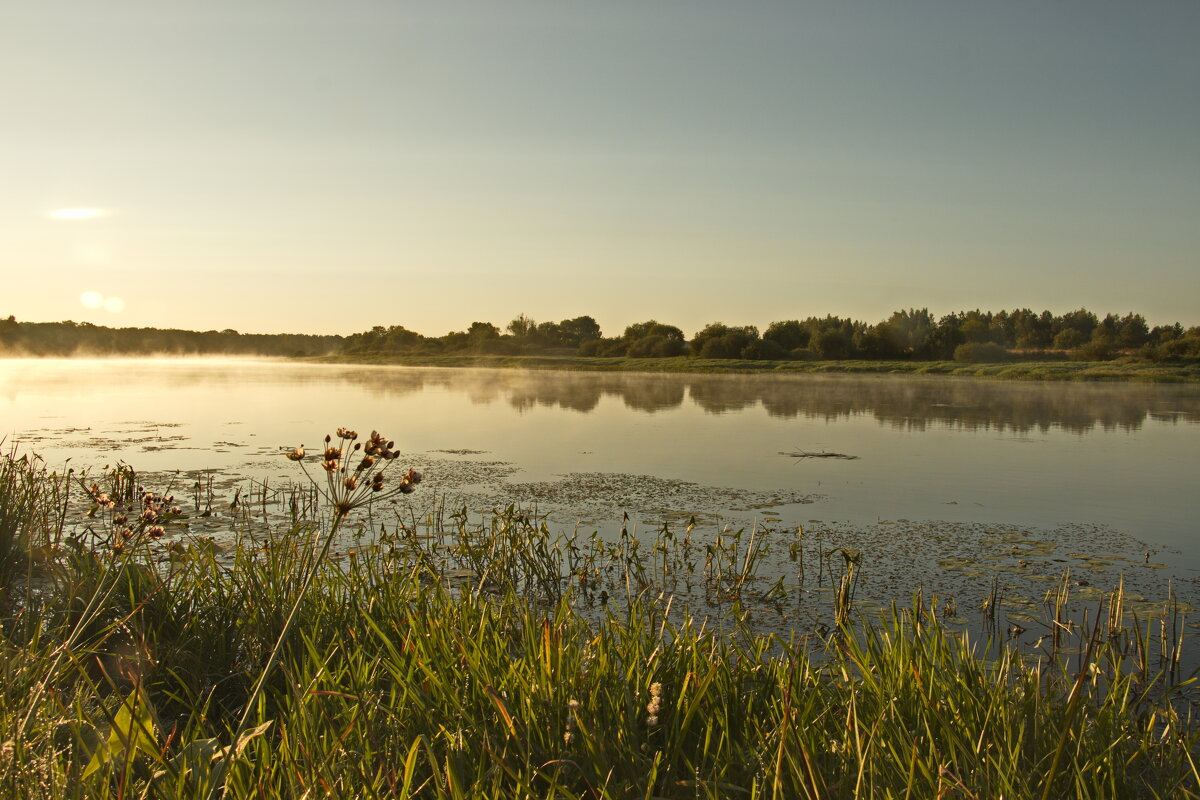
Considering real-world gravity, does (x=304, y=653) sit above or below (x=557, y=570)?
above

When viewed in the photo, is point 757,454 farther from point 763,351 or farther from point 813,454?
point 763,351

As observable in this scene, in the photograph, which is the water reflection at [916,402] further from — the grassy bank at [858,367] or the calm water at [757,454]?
the grassy bank at [858,367]

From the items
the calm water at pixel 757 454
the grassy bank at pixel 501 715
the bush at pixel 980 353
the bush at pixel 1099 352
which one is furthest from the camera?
the bush at pixel 980 353

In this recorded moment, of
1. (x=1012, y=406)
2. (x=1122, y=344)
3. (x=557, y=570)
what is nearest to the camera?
(x=557, y=570)

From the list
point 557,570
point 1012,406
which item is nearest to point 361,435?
point 557,570

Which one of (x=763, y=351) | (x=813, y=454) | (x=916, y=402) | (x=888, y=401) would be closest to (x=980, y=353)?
(x=763, y=351)

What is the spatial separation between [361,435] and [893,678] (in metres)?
13.1

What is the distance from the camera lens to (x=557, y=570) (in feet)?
19.4

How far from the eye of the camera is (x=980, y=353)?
183 ft

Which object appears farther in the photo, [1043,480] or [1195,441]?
[1195,441]

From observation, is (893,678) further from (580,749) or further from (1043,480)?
(1043,480)

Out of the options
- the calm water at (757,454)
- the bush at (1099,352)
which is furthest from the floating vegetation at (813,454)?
the bush at (1099,352)

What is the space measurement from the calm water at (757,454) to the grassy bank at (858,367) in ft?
65.9

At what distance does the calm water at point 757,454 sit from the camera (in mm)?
8156
